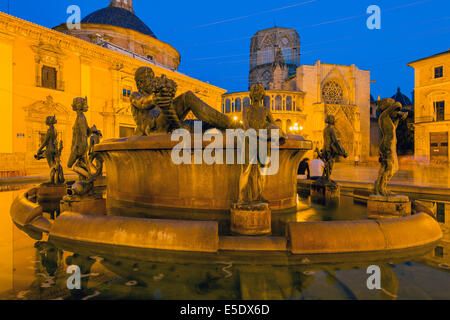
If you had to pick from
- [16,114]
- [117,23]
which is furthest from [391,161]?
[117,23]

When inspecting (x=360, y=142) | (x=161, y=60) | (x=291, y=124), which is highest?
(x=161, y=60)

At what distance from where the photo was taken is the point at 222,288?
6.57 ft

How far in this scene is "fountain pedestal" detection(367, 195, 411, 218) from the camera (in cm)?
348

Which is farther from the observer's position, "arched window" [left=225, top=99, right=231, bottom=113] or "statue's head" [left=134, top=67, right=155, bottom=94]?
"arched window" [left=225, top=99, right=231, bottom=113]

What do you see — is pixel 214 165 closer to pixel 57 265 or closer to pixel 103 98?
pixel 57 265

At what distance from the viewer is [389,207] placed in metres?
3.52

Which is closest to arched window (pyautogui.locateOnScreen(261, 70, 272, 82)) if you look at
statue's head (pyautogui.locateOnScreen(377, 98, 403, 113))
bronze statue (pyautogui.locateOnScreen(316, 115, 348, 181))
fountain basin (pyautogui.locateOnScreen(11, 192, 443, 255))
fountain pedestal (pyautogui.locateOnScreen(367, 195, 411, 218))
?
bronze statue (pyautogui.locateOnScreen(316, 115, 348, 181))

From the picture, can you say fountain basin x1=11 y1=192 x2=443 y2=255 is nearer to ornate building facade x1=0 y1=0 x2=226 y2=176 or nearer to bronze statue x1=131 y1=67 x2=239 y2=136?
bronze statue x1=131 y1=67 x2=239 y2=136

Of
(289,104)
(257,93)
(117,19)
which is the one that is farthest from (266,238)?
(289,104)

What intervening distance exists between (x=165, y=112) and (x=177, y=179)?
3.17 ft

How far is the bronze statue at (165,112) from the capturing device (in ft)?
12.5

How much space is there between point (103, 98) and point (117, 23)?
15253 mm

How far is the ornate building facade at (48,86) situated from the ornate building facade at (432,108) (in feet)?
96.3

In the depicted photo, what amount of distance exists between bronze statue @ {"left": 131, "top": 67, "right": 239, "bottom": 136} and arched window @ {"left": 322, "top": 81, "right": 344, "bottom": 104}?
38.4 m
